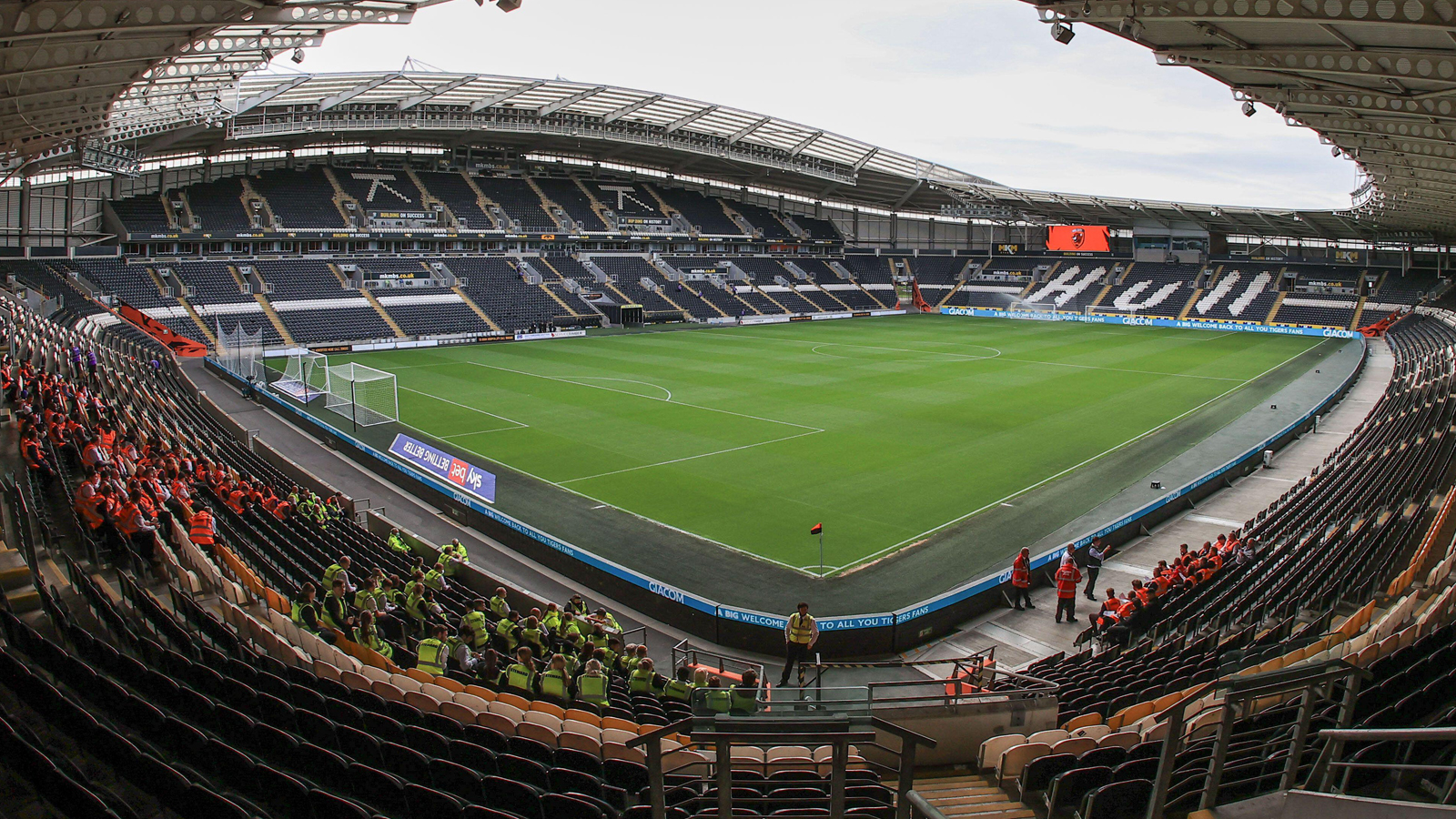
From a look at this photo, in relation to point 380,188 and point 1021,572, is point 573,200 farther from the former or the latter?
point 1021,572

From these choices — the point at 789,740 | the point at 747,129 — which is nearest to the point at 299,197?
the point at 747,129

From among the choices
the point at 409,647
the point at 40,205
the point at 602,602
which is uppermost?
the point at 40,205

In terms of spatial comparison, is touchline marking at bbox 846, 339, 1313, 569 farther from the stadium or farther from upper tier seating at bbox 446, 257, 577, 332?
upper tier seating at bbox 446, 257, 577, 332

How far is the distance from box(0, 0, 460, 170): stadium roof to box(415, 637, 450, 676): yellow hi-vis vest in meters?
9.38

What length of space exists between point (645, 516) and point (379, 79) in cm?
4054

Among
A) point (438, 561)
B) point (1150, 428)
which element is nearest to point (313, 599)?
point (438, 561)

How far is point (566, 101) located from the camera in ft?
187

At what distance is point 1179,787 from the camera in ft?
20.0

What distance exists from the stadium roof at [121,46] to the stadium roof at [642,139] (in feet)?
68.7

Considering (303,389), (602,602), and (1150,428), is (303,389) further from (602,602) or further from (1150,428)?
(1150,428)

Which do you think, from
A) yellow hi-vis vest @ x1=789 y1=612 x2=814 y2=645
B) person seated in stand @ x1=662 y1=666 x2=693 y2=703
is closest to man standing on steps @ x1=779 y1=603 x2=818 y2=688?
yellow hi-vis vest @ x1=789 y1=612 x2=814 y2=645

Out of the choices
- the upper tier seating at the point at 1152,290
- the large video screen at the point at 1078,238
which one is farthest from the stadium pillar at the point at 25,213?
the large video screen at the point at 1078,238

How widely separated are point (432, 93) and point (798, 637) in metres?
49.8

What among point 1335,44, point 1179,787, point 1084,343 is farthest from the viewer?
point 1084,343
